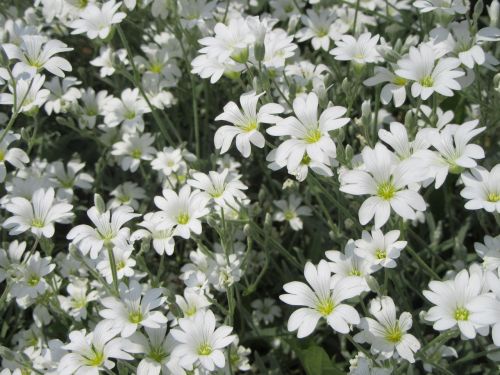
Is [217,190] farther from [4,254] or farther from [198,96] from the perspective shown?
[198,96]

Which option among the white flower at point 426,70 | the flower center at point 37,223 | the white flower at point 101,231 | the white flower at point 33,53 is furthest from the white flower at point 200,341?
the white flower at point 33,53

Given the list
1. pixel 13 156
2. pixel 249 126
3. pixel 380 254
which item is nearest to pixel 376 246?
pixel 380 254

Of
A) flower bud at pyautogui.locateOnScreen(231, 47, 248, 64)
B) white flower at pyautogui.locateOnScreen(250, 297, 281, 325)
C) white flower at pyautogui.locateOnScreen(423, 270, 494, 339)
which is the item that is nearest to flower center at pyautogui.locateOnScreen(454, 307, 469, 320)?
white flower at pyautogui.locateOnScreen(423, 270, 494, 339)

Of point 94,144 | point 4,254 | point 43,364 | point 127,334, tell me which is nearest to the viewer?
point 127,334

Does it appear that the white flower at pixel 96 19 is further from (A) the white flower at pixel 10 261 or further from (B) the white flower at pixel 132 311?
(B) the white flower at pixel 132 311

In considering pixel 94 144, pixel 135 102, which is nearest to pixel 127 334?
pixel 135 102

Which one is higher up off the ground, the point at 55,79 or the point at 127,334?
the point at 55,79

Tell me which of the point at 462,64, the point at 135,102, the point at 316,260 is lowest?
the point at 316,260

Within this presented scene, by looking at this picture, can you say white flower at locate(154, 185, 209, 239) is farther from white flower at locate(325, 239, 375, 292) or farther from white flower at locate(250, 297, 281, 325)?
white flower at locate(250, 297, 281, 325)
